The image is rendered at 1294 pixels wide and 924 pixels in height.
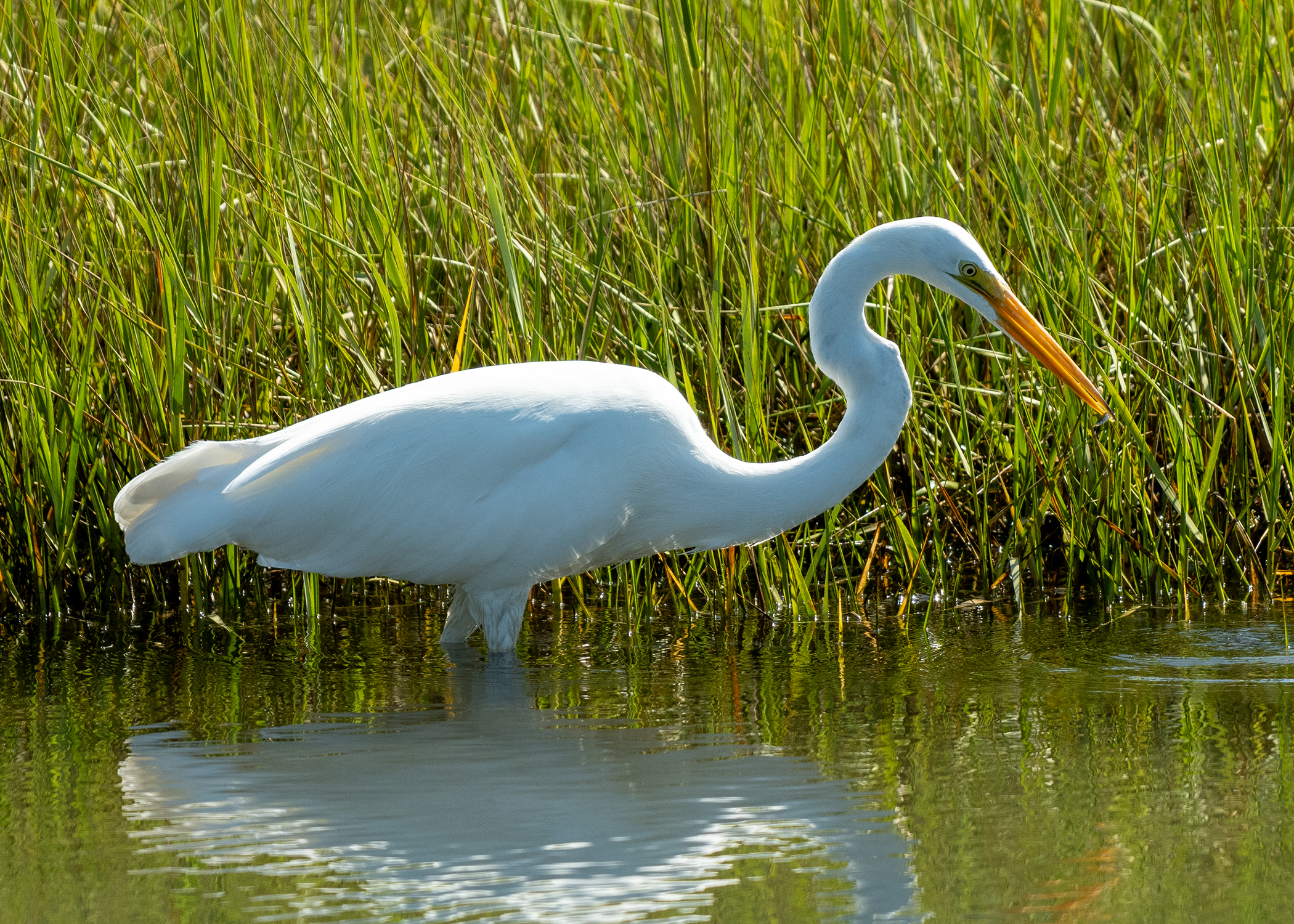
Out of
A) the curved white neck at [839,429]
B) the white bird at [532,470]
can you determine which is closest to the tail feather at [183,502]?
the white bird at [532,470]

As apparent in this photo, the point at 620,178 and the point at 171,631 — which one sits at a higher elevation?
the point at 620,178

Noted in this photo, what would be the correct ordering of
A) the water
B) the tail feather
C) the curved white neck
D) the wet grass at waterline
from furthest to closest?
1. the wet grass at waterline
2. the curved white neck
3. the tail feather
4. the water

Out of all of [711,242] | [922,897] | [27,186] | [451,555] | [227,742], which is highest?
Result: [27,186]

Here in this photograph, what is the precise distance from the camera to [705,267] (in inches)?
204

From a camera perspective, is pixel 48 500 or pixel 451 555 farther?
pixel 48 500

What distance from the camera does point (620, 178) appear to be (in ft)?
16.8

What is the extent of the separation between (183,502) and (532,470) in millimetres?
917

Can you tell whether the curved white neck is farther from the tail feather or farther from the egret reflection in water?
the tail feather

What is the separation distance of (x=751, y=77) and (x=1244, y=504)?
2.06 meters

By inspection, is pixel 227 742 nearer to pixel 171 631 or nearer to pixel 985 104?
pixel 171 631

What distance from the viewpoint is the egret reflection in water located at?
254 centimetres

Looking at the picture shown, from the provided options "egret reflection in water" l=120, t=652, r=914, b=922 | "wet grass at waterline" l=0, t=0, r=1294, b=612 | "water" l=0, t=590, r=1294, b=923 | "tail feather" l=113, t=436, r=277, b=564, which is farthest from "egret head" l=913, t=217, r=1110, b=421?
"tail feather" l=113, t=436, r=277, b=564

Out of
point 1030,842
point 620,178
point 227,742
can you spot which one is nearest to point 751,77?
point 620,178

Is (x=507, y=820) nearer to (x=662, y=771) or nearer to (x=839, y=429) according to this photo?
(x=662, y=771)
